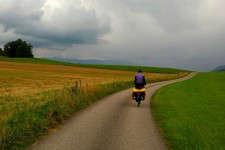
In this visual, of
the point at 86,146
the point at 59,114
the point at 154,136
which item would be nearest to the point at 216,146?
the point at 154,136

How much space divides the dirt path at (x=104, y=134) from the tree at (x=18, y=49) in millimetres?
164505

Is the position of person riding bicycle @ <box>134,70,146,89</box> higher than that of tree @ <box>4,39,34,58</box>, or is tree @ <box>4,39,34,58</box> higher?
tree @ <box>4,39,34,58</box>

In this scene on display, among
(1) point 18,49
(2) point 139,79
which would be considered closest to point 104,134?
(2) point 139,79

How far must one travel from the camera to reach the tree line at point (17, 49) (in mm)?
178000

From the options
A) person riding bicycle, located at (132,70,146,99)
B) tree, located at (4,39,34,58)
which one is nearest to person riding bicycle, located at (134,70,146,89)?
person riding bicycle, located at (132,70,146,99)

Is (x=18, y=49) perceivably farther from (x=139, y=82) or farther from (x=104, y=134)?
(x=104, y=134)

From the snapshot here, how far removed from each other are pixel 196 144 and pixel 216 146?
0.58 metres

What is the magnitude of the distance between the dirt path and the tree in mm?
164505

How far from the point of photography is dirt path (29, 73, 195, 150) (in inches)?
444

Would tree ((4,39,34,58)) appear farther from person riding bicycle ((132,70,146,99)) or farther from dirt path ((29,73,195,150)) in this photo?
dirt path ((29,73,195,150))

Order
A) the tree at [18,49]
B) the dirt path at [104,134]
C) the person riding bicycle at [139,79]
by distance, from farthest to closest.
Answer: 1. the tree at [18,49]
2. the person riding bicycle at [139,79]
3. the dirt path at [104,134]

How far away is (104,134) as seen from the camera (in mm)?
13102

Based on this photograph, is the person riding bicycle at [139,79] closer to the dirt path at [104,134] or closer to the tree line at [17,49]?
the dirt path at [104,134]

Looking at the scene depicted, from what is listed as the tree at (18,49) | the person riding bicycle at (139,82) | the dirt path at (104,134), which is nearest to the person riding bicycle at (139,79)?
the person riding bicycle at (139,82)
